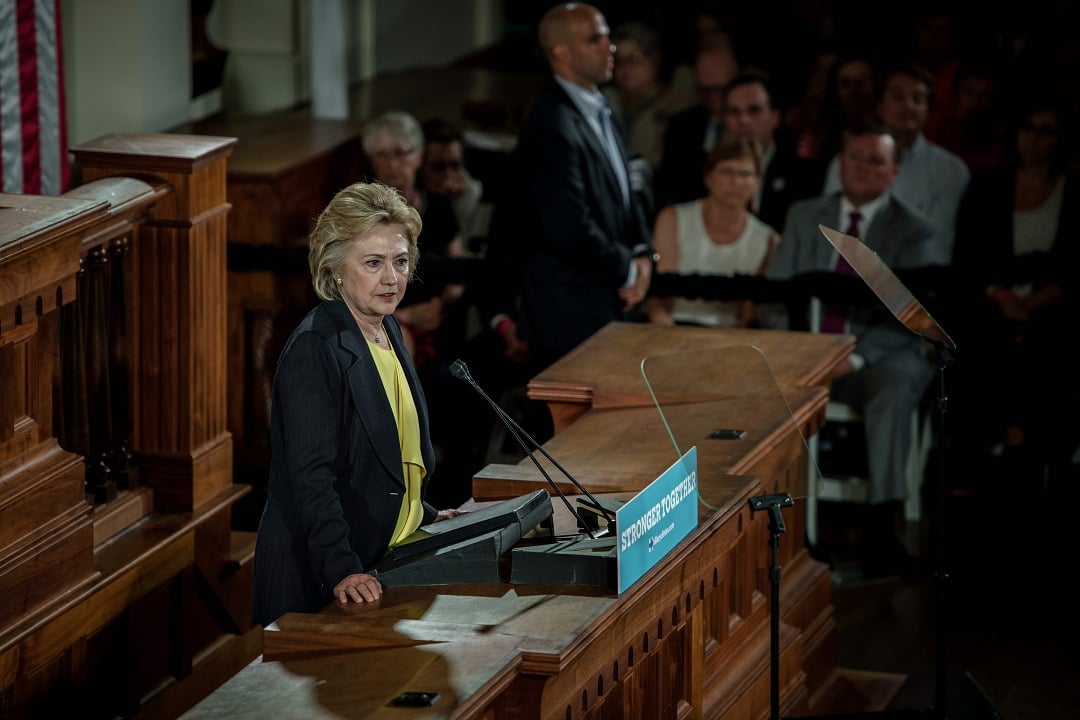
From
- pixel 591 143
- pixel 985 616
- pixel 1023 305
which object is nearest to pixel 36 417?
pixel 591 143

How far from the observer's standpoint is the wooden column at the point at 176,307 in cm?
433

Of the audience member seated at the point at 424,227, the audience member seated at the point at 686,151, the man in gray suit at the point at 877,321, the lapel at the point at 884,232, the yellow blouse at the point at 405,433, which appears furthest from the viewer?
the audience member seated at the point at 686,151

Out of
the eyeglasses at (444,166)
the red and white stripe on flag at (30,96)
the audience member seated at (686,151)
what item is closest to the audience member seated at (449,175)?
the eyeglasses at (444,166)

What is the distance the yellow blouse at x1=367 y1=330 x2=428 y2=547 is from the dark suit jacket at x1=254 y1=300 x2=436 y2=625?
3cm

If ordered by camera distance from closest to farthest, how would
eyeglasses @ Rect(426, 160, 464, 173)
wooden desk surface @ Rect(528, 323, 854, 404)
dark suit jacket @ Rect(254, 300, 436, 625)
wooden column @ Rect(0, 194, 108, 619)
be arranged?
1. dark suit jacket @ Rect(254, 300, 436, 625)
2. wooden column @ Rect(0, 194, 108, 619)
3. wooden desk surface @ Rect(528, 323, 854, 404)
4. eyeglasses @ Rect(426, 160, 464, 173)

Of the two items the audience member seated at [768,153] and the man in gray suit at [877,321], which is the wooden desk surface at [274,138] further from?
Answer: the man in gray suit at [877,321]

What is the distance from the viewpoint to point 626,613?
321 centimetres

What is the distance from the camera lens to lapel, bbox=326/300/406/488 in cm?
329

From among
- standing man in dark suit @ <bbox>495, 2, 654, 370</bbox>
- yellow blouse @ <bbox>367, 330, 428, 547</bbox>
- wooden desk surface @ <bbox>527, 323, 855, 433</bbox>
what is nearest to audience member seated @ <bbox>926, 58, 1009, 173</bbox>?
standing man in dark suit @ <bbox>495, 2, 654, 370</bbox>

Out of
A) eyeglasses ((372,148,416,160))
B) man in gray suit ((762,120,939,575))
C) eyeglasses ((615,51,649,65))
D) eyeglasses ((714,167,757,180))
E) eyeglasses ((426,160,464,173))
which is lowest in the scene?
man in gray suit ((762,120,939,575))

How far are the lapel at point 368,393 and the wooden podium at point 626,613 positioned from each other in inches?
11.0

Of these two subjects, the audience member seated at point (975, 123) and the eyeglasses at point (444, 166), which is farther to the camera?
the audience member seated at point (975, 123)

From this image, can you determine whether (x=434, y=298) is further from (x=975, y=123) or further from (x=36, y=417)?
(x=36, y=417)

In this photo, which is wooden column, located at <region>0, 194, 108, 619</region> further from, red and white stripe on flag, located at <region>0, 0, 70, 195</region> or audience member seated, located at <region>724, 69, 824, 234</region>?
audience member seated, located at <region>724, 69, 824, 234</region>
